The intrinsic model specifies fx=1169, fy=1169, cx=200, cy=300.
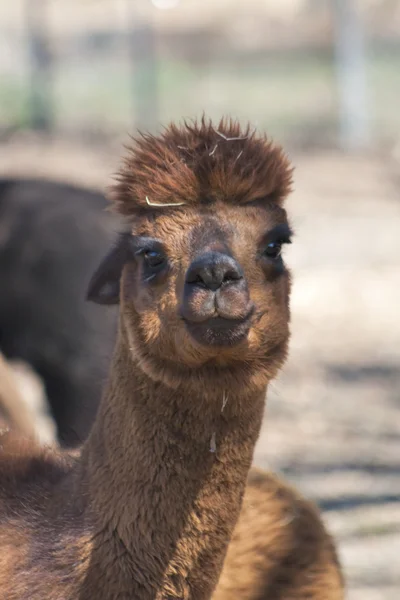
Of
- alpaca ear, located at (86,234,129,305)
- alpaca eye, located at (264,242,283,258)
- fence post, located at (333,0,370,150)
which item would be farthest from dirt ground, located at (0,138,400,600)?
fence post, located at (333,0,370,150)

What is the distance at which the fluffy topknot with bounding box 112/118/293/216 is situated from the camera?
3.72 m

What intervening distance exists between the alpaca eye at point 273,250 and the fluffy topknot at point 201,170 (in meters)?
0.16

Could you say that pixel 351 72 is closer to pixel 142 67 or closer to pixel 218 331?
pixel 142 67

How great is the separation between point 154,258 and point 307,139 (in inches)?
614

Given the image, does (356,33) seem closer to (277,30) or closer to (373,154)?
(373,154)

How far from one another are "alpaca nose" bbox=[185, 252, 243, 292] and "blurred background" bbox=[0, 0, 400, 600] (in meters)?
1.05

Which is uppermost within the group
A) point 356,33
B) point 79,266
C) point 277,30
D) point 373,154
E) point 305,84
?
point 277,30

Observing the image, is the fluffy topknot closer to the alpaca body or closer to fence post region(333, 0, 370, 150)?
the alpaca body

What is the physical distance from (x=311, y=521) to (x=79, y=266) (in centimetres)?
331

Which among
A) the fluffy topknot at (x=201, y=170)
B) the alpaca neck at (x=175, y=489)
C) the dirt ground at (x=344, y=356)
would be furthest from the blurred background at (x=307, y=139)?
the alpaca neck at (x=175, y=489)

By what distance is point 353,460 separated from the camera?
7.58m

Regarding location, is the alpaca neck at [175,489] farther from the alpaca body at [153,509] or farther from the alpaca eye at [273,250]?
the alpaca eye at [273,250]

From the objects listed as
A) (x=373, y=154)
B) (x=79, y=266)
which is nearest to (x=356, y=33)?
(x=373, y=154)

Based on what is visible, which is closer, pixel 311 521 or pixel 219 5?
pixel 311 521
